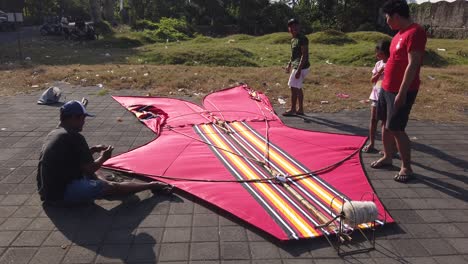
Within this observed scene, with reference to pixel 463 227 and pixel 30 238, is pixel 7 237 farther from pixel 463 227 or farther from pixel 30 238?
pixel 463 227

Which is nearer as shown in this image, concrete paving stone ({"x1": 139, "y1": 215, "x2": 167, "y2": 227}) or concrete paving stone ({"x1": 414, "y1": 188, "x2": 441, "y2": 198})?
concrete paving stone ({"x1": 139, "y1": 215, "x2": 167, "y2": 227})

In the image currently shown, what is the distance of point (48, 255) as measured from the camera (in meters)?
2.95

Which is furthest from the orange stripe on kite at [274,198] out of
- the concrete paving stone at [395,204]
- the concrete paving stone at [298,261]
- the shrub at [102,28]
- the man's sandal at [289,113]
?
the shrub at [102,28]

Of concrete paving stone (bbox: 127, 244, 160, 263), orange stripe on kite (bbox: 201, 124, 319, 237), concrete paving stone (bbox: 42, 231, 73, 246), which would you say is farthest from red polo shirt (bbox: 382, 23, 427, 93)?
concrete paving stone (bbox: 42, 231, 73, 246)

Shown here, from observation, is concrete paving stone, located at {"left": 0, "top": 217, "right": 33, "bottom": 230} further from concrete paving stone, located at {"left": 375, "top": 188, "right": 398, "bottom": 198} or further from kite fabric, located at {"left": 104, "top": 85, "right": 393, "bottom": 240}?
concrete paving stone, located at {"left": 375, "top": 188, "right": 398, "bottom": 198}

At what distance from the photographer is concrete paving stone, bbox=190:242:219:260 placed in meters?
2.95

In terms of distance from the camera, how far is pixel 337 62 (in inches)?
514

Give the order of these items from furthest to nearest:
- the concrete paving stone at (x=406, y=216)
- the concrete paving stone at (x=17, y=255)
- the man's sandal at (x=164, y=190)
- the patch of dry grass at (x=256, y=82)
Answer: the patch of dry grass at (x=256, y=82) → the man's sandal at (x=164, y=190) → the concrete paving stone at (x=406, y=216) → the concrete paving stone at (x=17, y=255)

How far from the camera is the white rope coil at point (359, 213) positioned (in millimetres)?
3039

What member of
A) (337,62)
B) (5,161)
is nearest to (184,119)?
(5,161)

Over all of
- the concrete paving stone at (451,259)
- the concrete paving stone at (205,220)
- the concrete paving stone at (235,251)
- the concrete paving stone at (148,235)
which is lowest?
the concrete paving stone at (451,259)

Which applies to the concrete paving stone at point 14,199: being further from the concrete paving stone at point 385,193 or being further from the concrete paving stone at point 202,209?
the concrete paving stone at point 385,193

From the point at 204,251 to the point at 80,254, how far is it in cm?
92

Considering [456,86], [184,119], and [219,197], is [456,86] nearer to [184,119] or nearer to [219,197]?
[184,119]
